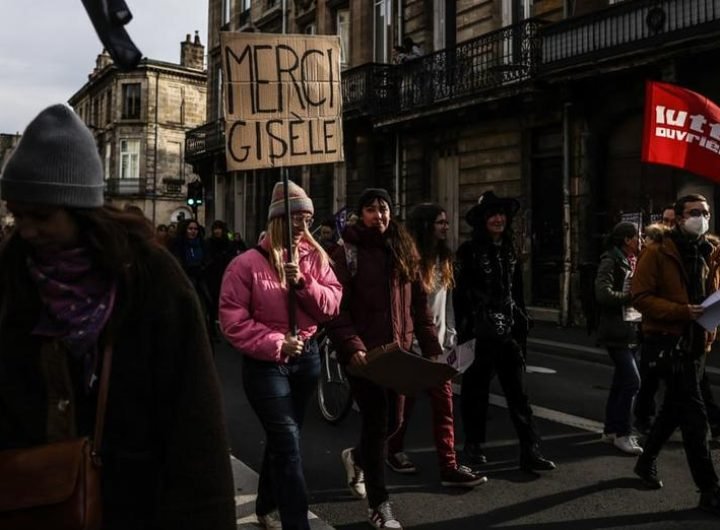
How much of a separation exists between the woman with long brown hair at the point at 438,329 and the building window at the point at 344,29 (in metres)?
18.9

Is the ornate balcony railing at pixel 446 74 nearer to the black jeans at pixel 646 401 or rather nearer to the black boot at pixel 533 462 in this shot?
the black jeans at pixel 646 401

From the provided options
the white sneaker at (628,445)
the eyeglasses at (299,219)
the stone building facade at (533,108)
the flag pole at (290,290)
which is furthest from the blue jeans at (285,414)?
the stone building facade at (533,108)

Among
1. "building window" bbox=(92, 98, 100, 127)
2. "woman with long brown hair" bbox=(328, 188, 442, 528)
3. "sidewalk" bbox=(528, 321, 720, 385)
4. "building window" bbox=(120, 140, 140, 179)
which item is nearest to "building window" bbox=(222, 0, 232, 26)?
Result: "building window" bbox=(120, 140, 140, 179)

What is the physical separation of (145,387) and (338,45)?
3147 mm

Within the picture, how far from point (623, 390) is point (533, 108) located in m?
11.5

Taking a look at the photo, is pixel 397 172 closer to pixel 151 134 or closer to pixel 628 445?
pixel 628 445

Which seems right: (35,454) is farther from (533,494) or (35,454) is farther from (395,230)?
(533,494)

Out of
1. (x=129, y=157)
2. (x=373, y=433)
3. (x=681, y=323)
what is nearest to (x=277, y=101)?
(x=373, y=433)

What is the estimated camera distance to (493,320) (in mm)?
5102

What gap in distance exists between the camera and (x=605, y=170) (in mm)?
15227

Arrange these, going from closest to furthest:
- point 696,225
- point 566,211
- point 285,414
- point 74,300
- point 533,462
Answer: point 74,300
point 285,414
point 696,225
point 533,462
point 566,211

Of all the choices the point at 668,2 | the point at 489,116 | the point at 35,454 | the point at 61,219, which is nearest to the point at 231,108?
the point at 61,219

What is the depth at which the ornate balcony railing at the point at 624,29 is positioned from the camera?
12.5m

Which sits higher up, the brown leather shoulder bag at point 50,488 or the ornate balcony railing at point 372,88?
the ornate balcony railing at point 372,88
